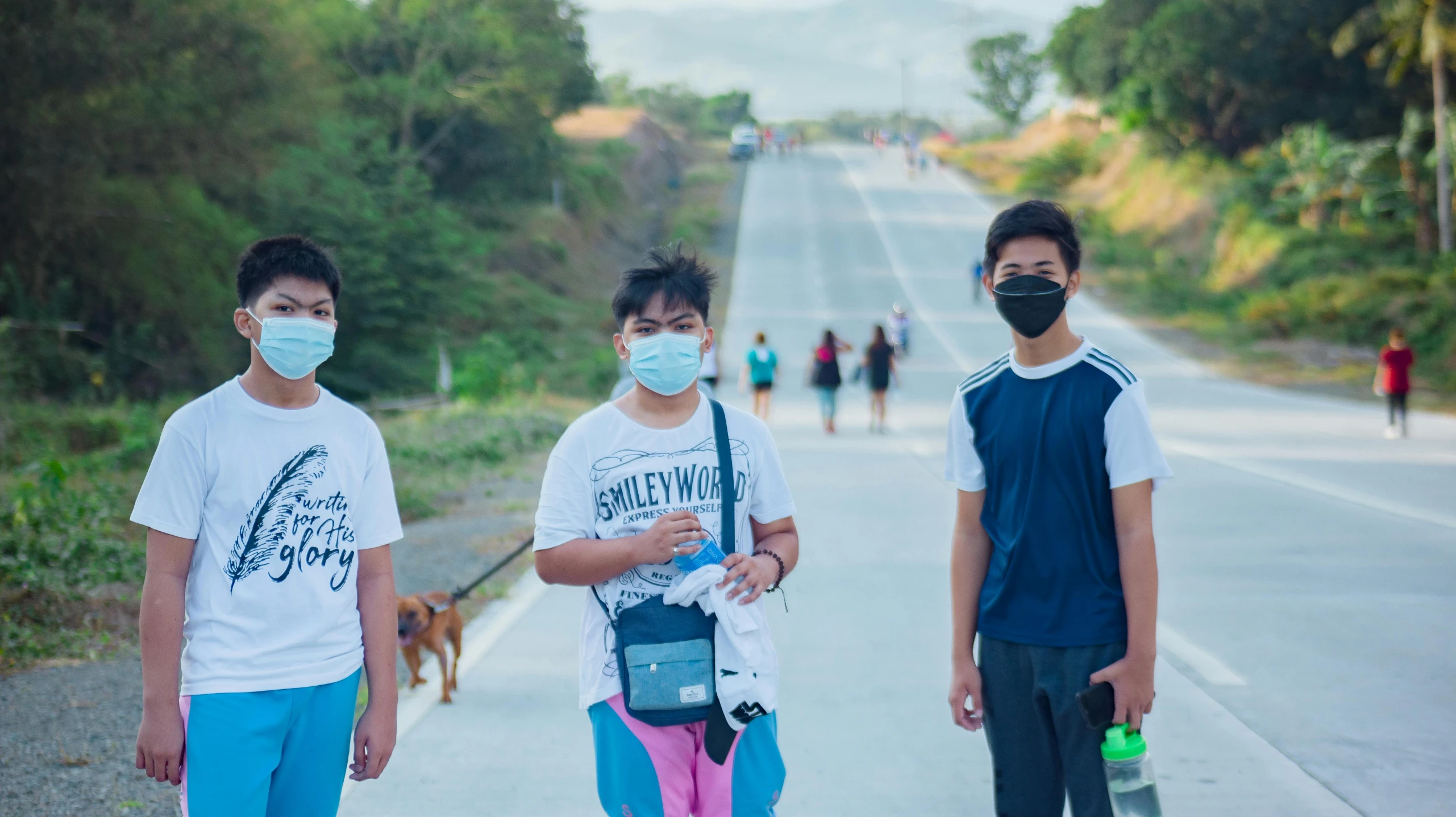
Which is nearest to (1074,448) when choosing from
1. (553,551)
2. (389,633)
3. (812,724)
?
(553,551)

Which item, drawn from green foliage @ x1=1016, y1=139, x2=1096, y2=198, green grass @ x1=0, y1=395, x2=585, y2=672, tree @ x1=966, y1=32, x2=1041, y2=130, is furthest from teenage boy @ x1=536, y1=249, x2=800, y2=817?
tree @ x1=966, y1=32, x2=1041, y2=130

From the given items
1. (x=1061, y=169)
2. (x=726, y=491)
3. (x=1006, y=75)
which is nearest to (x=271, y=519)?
(x=726, y=491)

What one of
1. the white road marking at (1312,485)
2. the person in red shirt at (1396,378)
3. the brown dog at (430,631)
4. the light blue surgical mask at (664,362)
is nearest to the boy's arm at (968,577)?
the light blue surgical mask at (664,362)

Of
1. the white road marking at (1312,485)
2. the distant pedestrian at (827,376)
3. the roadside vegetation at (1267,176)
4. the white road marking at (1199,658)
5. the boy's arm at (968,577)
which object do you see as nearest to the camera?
the boy's arm at (968,577)

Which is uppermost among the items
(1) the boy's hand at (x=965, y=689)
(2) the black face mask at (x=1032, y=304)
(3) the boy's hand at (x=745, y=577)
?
(2) the black face mask at (x=1032, y=304)

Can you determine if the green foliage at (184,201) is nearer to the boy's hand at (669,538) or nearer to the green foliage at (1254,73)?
the boy's hand at (669,538)

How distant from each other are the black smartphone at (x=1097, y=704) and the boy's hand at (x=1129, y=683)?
1cm

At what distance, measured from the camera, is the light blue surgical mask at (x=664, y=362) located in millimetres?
3369

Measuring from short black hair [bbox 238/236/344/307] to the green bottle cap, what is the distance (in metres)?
2.42

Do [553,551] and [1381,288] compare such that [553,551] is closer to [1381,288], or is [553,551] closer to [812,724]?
[812,724]

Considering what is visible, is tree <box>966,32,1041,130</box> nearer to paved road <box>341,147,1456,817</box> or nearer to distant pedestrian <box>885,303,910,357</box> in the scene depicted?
distant pedestrian <box>885,303,910,357</box>

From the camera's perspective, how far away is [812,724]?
6.07 meters

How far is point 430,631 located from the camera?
638cm

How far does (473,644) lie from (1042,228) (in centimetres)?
534
